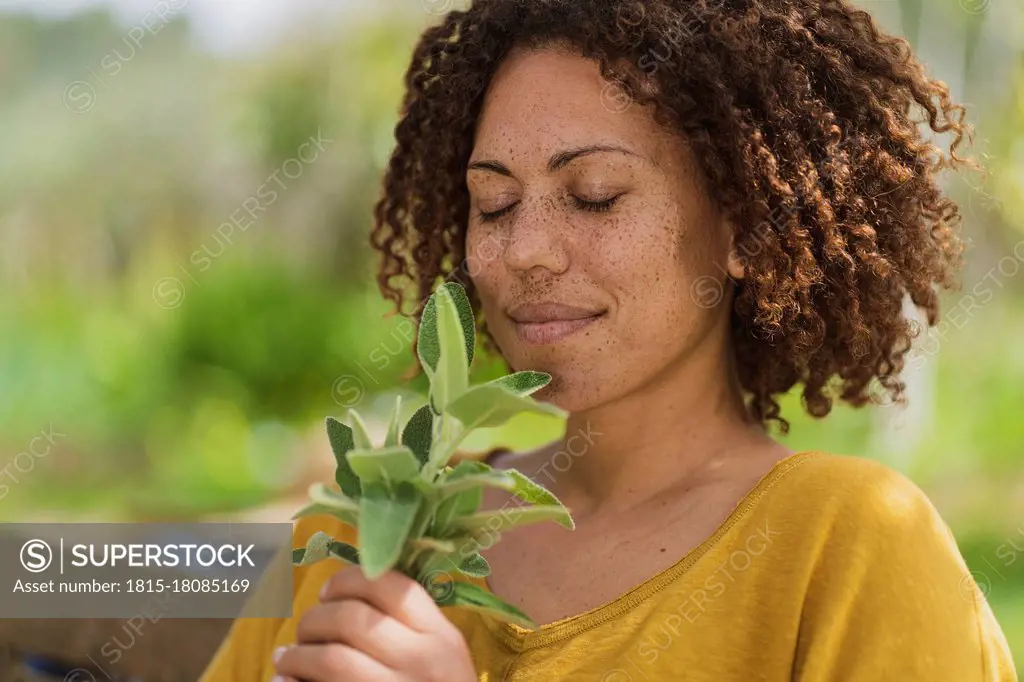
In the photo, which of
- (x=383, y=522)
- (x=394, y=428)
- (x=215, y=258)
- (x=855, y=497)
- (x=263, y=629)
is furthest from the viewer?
(x=215, y=258)

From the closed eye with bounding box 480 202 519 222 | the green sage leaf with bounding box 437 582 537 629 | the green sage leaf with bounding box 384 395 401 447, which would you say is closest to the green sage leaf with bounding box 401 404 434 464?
the green sage leaf with bounding box 384 395 401 447

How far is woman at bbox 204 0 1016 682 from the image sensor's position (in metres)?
1.41

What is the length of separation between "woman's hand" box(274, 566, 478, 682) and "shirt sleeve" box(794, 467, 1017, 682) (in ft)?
1.56

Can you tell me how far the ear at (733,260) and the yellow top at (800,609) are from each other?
10.3 inches

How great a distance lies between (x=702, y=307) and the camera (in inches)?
62.6

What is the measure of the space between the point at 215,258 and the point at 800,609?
7.42m

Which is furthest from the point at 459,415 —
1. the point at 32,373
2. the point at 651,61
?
the point at 32,373

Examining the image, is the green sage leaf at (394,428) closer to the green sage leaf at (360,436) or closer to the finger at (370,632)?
the green sage leaf at (360,436)

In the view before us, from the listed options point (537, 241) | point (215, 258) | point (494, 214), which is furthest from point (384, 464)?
point (215, 258)

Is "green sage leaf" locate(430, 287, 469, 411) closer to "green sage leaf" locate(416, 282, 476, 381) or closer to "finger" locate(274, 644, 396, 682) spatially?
"green sage leaf" locate(416, 282, 476, 381)

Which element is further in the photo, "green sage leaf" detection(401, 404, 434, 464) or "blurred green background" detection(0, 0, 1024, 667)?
"blurred green background" detection(0, 0, 1024, 667)

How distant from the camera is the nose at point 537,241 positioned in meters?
1.49

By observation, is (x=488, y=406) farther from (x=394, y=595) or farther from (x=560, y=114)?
(x=560, y=114)

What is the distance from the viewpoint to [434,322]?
121cm
